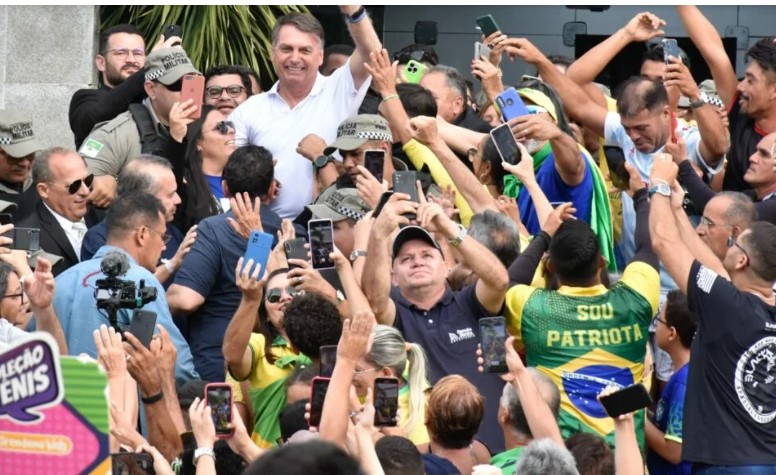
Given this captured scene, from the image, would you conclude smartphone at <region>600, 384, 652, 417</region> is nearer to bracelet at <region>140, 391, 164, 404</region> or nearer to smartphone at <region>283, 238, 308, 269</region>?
bracelet at <region>140, 391, 164, 404</region>

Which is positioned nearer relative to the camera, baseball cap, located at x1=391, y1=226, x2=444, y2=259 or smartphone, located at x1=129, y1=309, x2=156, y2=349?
smartphone, located at x1=129, y1=309, x2=156, y2=349

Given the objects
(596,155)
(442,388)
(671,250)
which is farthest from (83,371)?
(596,155)

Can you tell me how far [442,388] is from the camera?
6.04 metres

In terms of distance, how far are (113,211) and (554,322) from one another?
6.88 feet

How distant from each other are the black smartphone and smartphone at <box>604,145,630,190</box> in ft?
8.74

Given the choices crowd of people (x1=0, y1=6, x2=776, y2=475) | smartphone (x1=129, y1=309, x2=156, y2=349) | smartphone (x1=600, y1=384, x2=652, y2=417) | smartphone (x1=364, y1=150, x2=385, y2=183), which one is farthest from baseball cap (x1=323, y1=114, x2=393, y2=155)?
smartphone (x1=600, y1=384, x2=652, y2=417)

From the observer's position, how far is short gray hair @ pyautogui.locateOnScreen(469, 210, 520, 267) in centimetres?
745

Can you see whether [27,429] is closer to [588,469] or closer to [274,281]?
[588,469]

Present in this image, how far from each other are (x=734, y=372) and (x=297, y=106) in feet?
10.8

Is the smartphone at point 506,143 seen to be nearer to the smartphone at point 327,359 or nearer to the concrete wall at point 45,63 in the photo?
the smartphone at point 327,359

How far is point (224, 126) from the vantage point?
8.77 m

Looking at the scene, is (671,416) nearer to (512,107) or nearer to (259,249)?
(512,107)

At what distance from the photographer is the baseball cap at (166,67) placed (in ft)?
28.6

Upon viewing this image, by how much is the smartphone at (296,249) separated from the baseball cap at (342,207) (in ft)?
1.06
